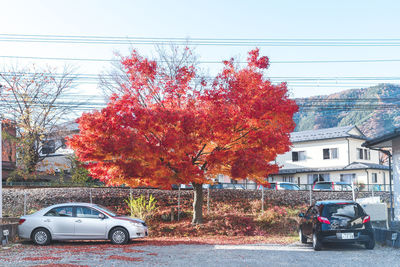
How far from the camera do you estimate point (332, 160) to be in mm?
49344

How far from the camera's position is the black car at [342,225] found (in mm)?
13328

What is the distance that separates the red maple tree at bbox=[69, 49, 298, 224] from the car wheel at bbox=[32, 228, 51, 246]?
308cm

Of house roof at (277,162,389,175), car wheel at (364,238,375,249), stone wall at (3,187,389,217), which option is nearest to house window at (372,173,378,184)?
house roof at (277,162,389,175)

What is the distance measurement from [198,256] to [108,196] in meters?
13.3

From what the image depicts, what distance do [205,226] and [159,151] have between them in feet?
16.8

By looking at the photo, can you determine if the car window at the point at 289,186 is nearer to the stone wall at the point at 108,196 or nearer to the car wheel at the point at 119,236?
the stone wall at the point at 108,196

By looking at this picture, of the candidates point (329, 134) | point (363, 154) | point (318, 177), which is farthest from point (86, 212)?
point (363, 154)

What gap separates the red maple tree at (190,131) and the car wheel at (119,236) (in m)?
2.54

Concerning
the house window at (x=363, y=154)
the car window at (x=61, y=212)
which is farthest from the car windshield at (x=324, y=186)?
the car window at (x=61, y=212)

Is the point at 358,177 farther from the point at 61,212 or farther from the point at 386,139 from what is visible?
the point at 61,212

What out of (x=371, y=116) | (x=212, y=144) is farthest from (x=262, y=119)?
(x=371, y=116)

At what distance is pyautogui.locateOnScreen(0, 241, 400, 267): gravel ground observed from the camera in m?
11.0

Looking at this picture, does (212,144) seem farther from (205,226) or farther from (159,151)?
(205,226)

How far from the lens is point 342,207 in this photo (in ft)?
45.3
